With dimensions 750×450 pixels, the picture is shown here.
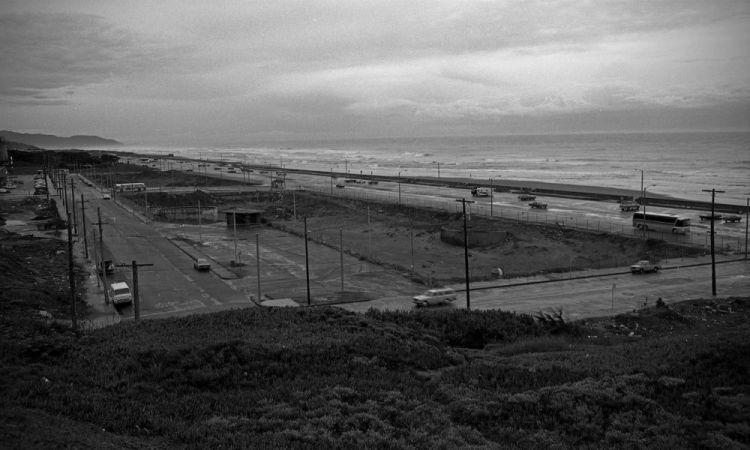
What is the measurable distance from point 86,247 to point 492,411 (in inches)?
1726

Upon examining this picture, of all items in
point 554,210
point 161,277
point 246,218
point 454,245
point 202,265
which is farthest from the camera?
point 554,210

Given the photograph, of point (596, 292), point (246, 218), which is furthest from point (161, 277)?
point (596, 292)

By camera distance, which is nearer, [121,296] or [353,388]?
[353,388]

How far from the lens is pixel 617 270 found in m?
41.7

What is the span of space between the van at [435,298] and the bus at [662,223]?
1250 inches

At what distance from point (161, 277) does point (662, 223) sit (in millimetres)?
44251

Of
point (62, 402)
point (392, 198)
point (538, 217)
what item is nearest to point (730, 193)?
point (538, 217)

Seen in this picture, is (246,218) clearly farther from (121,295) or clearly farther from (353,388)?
(353,388)

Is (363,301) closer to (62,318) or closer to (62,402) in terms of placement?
(62,318)

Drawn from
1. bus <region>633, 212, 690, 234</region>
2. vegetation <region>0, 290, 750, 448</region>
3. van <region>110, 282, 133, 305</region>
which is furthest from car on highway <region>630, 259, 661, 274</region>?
van <region>110, 282, 133, 305</region>

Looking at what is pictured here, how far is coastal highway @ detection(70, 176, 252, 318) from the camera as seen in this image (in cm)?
3278

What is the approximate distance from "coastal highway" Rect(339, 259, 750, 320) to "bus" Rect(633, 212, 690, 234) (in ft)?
45.4

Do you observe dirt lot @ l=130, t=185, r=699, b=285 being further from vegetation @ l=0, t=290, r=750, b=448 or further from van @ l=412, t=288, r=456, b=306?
vegetation @ l=0, t=290, r=750, b=448

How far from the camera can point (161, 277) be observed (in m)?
40.1
